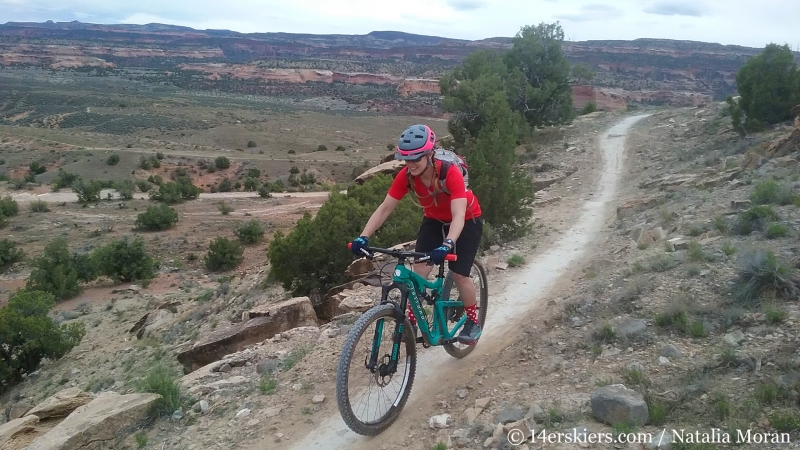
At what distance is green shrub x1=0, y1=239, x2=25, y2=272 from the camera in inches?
895

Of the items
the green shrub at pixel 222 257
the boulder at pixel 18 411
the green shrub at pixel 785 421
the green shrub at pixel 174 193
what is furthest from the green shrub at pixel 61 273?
the green shrub at pixel 785 421

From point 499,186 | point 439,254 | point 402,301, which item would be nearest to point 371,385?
point 402,301

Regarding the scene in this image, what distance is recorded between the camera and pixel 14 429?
5.63 meters

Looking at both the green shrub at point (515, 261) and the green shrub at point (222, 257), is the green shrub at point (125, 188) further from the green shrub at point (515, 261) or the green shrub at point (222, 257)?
the green shrub at point (515, 261)

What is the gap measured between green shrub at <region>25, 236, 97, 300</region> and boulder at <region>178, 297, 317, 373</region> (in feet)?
41.0

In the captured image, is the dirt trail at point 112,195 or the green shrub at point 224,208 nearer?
the green shrub at point 224,208

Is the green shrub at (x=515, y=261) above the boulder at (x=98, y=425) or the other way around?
above

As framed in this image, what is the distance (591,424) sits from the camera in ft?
13.2

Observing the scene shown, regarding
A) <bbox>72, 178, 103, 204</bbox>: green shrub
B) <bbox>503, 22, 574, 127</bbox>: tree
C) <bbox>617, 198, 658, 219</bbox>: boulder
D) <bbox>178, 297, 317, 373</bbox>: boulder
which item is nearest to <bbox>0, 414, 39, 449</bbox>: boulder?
<bbox>178, 297, 317, 373</bbox>: boulder

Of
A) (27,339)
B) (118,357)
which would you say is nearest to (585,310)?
(118,357)

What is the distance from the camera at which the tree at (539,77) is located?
1168 inches

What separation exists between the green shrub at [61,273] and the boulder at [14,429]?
43.7 ft

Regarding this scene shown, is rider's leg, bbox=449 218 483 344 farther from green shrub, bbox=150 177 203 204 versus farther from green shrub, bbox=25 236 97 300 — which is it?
green shrub, bbox=150 177 203 204

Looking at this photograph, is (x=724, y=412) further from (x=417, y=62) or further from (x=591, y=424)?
(x=417, y=62)
